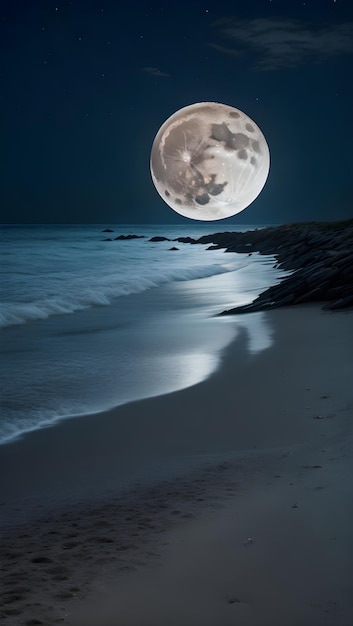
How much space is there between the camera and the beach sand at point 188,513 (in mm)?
2568

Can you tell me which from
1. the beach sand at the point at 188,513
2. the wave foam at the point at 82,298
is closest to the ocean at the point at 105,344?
the wave foam at the point at 82,298

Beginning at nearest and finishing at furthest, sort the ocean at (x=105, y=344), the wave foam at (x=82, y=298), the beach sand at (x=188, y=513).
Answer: the beach sand at (x=188, y=513) → the ocean at (x=105, y=344) → the wave foam at (x=82, y=298)

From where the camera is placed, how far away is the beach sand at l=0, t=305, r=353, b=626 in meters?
2.57

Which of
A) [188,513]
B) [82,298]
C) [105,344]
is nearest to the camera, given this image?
[188,513]

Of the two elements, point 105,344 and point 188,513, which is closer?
point 188,513

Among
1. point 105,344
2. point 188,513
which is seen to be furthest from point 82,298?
point 188,513

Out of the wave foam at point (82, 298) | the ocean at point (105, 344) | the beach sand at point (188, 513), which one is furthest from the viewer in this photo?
the wave foam at point (82, 298)

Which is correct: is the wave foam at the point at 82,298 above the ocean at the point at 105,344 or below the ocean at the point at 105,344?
above

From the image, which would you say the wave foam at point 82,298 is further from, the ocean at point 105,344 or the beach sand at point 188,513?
the beach sand at point 188,513

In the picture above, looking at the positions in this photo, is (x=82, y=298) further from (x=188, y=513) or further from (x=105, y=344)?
(x=188, y=513)

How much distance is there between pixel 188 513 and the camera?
346 centimetres

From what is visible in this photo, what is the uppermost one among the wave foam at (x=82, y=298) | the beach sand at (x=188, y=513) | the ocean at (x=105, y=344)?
the wave foam at (x=82, y=298)

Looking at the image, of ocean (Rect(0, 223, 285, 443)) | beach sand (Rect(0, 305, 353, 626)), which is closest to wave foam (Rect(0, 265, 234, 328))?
ocean (Rect(0, 223, 285, 443))

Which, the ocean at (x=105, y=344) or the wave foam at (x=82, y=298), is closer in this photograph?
the ocean at (x=105, y=344)
